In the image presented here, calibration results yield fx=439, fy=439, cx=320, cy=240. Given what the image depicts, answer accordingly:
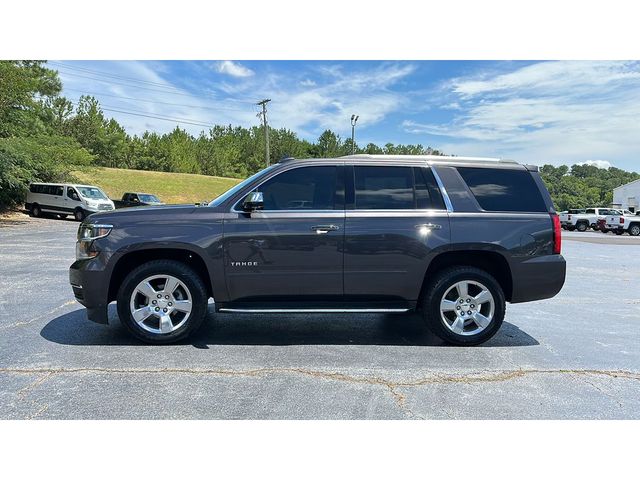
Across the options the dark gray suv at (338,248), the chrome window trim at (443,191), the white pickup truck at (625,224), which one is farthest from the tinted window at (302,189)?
the white pickup truck at (625,224)

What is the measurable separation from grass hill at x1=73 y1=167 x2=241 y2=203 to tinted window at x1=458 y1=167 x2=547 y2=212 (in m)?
38.8

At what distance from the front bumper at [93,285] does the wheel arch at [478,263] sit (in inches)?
129

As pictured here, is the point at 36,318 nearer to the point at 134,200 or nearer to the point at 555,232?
the point at 555,232

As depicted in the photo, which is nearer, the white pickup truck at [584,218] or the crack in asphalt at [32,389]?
the crack in asphalt at [32,389]


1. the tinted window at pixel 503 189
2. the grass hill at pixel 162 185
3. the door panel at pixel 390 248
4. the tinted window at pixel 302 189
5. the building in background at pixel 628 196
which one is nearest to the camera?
the door panel at pixel 390 248

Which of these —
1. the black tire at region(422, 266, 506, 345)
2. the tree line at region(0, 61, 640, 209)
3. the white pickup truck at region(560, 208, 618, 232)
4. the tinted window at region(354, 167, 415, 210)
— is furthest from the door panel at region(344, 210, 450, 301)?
the white pickup truck at region(560, 208, 618, 232)

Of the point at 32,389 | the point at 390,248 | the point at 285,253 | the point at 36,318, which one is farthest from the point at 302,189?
the point at 36,318

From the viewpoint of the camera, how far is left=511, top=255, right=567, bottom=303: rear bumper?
466 cm

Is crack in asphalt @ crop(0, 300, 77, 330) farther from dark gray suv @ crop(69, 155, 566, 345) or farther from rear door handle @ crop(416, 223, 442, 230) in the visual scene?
rear door handle @ crop(416, 223, 442, 230)

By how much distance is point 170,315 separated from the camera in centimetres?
453

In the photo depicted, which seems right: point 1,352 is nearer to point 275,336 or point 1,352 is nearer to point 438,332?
point 275,336

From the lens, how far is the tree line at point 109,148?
69.2 feet

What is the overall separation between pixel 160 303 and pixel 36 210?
79.1 ft

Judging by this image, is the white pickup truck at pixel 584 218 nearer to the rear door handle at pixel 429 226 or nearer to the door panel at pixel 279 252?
the rear door handle at pixel 429 226
